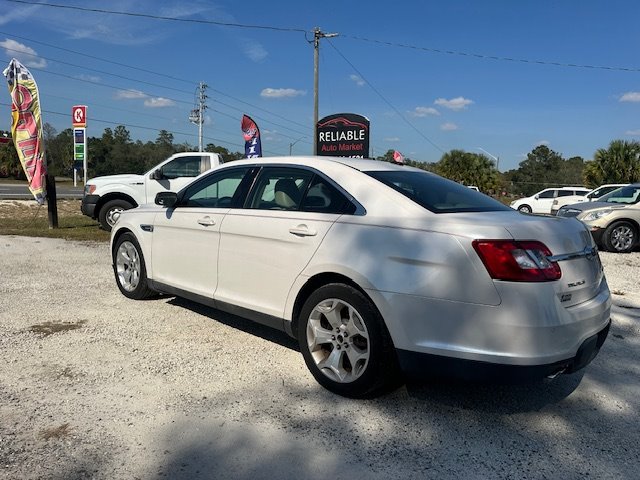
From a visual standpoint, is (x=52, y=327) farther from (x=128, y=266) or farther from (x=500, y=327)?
(x=500, y=327)

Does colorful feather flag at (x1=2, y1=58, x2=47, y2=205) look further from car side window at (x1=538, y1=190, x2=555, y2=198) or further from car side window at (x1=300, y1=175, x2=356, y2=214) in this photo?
car side window at (x1=538, y1=190, x2=555, y2=198)

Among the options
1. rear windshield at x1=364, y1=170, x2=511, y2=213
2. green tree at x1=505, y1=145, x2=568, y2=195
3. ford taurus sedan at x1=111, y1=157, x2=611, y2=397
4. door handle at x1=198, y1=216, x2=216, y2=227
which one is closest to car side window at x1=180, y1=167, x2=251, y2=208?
ford taurus sedan at x1=111, y1=157, x2=611, y2=397

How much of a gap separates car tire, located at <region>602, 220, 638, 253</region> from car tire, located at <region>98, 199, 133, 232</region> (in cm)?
1077

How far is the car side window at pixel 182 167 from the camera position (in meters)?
12.3

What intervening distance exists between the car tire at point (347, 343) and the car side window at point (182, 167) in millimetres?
9264

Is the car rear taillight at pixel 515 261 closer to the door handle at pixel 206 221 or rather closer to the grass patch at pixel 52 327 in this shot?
the door handle at pixel 206 221

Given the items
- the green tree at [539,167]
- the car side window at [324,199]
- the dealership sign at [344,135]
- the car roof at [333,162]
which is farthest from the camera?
the green tree at [539,167]

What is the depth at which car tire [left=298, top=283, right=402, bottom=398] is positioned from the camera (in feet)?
10.8

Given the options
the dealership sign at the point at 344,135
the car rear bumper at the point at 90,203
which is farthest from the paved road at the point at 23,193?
the dealership sign at the point at 344,135

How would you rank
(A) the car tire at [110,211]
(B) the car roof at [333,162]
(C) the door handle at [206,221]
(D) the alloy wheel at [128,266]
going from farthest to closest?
(A) the car tire at [110,211] → (D) the alloy wheel at [128,266] → (C) the door handle at [206,221] → (B) the car roof at [333,162]

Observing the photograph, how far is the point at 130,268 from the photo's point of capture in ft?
19.1

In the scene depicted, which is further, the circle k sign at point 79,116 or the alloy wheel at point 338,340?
the circle k sign at point 79,116

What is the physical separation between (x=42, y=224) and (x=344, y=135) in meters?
9.27

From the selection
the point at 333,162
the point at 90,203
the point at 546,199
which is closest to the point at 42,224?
the point at 90,203
